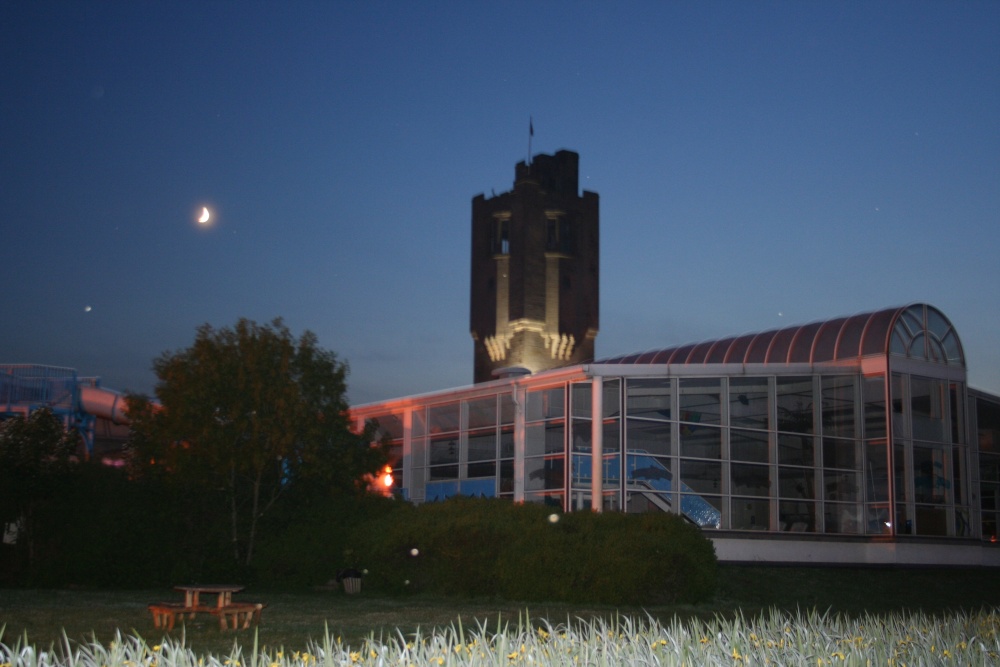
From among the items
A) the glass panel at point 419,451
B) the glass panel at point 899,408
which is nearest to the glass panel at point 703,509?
the glass panel at point 899,408

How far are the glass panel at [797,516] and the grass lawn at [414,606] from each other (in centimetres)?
137

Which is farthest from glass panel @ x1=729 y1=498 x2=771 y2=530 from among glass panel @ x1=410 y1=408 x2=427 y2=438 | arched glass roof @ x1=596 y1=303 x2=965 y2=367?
glass panel @ x1=410 y1=408 x2=427 y2=438

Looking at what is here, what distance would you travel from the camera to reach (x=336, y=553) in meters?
20.8

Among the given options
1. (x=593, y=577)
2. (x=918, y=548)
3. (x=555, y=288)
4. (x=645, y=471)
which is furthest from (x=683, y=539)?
(x=555, y=288)

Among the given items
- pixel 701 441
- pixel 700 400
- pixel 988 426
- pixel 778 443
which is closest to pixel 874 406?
pixel 778 443

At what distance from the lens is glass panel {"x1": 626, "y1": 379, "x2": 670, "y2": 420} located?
2489 centimetres

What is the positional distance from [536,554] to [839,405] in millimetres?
12450

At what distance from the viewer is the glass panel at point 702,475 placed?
24.8 metres

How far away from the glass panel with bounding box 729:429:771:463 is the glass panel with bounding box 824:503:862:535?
2152 millimetres

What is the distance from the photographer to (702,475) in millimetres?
24969

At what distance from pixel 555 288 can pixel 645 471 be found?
45799mm

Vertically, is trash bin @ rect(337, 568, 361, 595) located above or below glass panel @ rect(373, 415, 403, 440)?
below

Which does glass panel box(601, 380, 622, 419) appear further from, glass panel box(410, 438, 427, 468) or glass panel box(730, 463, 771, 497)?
glass panel box(410, 438, 427, 468)

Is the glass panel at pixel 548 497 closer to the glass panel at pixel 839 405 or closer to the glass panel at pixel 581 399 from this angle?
the glass panel at pixel 581 399
